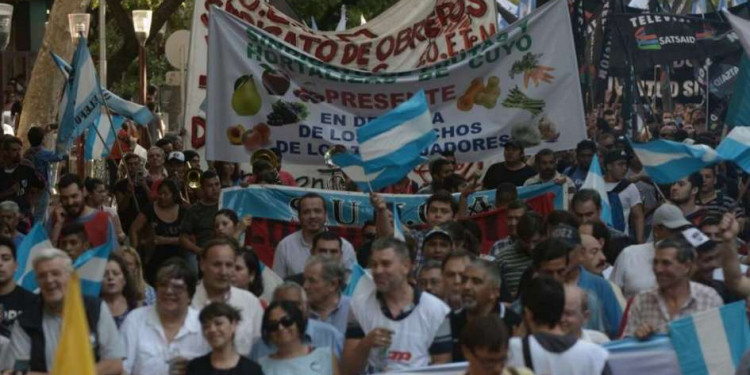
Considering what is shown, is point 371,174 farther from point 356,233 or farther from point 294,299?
point 294,299

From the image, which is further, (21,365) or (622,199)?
(622,199)

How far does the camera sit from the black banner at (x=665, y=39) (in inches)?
821

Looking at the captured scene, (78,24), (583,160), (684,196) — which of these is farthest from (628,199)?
(78,24)

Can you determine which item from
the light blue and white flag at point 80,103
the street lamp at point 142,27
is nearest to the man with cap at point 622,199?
the light blue and white flag at point 80,103

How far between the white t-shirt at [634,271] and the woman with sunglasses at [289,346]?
2.88 metres

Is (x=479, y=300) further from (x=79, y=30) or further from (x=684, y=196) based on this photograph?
(x=79, y=30)

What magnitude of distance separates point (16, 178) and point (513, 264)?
6388mm

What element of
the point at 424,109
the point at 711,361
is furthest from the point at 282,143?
the point at 711,361

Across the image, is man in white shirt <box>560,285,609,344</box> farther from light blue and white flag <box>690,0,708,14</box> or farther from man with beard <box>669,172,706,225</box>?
light blue and white flag <box>690,0,708,14</box>

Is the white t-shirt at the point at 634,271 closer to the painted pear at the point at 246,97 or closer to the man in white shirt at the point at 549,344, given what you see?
the man in white shirt at the point at 549,344

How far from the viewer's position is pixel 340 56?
1834 cm

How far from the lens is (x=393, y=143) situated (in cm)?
1314

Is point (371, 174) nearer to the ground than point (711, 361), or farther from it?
farther from it

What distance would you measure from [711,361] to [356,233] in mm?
5387
